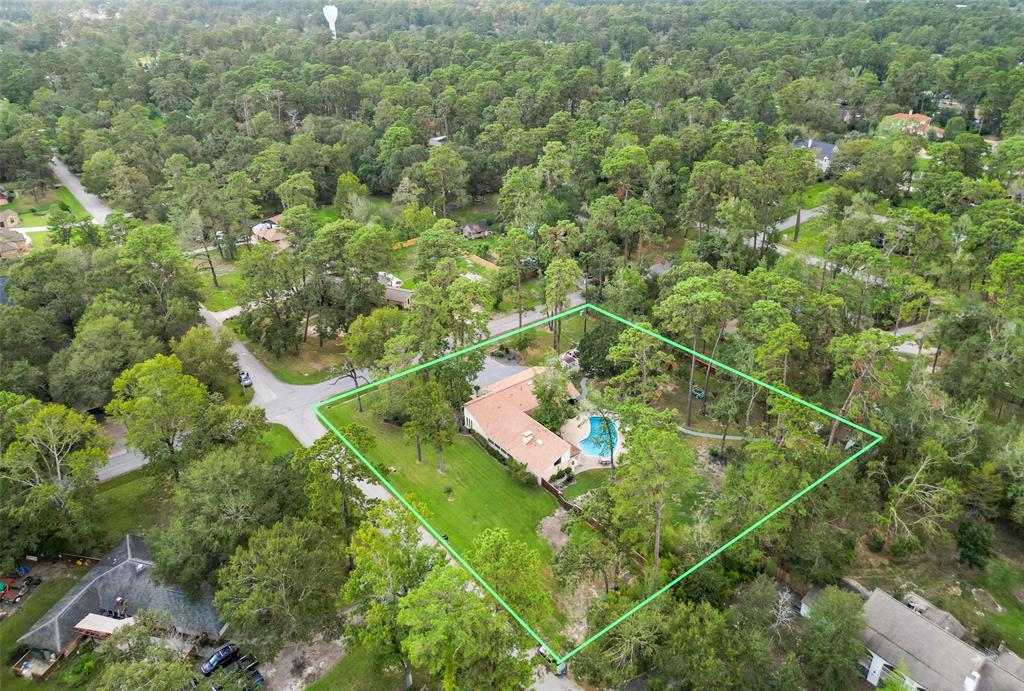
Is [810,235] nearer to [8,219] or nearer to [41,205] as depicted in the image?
[8,219]

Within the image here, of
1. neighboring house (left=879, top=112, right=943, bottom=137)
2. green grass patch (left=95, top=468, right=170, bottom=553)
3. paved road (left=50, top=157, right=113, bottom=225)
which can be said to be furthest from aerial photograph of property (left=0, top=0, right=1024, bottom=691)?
neighboring house (left=879, top=112, right=943, bottom=137)

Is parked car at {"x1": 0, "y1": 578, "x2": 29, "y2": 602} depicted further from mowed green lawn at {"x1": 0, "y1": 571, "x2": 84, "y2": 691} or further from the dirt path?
the dirt path

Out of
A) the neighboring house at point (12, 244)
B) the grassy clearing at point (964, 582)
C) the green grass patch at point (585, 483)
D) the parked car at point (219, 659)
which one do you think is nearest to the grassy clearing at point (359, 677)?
the parked car at point (219, 659)

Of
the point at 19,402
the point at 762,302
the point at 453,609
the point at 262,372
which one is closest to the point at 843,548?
the point at 762,302

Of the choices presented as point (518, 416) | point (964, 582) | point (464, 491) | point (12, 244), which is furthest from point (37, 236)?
point (964, 582)

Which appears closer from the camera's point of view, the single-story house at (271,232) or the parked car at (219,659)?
the parked car at (219,659)

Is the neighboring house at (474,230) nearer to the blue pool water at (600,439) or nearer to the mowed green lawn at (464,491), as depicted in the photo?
the mowed green lawn at (464,491)
